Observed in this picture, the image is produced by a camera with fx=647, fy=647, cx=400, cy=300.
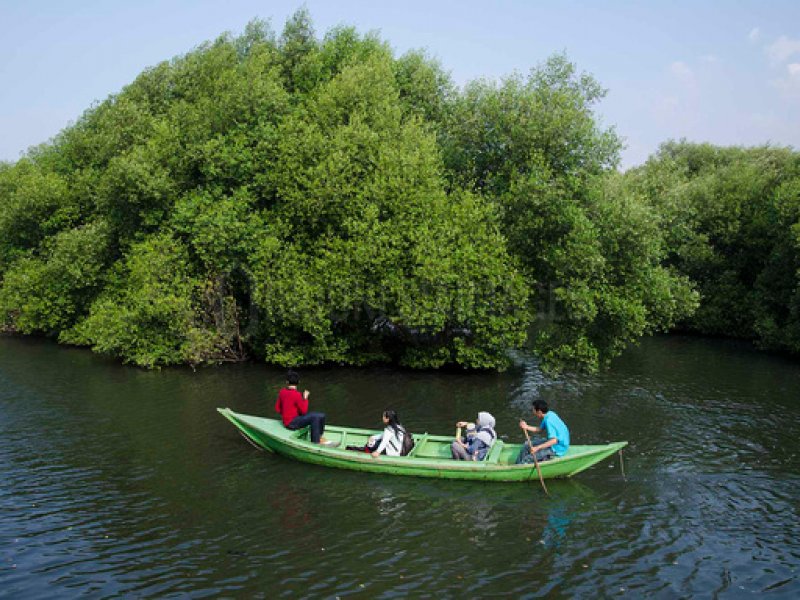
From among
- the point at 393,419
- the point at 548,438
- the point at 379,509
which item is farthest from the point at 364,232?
the point at 379,509

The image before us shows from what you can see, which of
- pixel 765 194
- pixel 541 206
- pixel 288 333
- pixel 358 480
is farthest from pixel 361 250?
pixel 765 194

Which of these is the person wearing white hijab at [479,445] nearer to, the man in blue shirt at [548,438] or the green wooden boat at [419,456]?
the green wooden boat at [419,456]

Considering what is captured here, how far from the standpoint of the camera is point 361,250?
3095 cm

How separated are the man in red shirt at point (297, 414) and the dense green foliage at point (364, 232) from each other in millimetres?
11044

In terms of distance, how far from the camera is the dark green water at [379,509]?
13.0 meters

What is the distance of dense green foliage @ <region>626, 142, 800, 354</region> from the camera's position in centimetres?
4144

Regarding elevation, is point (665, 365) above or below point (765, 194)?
below

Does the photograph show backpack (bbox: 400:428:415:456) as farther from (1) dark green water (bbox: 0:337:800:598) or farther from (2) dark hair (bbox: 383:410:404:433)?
(1) dark green water (bbox: 0:337:800:598)

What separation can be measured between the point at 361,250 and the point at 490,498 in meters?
16.3

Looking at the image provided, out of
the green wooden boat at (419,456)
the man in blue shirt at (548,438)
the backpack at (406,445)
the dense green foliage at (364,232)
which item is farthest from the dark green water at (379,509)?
the dense green foliage at (364,232)

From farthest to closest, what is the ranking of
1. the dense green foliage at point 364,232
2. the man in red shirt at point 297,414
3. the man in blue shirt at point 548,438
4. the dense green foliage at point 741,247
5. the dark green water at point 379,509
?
1. the dense green foliage at point 741,247
2. the dense green foliage at point 364,232
3. the man in red shirt at point 297,414
4. the man in blue shirt at point 548,438
5. the dark green water at point 379,509

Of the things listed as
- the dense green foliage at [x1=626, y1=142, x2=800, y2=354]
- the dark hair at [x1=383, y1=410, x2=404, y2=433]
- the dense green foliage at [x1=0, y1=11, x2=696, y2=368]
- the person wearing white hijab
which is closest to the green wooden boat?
the person wearing white hijab

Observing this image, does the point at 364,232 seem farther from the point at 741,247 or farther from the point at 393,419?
the point at 741,247

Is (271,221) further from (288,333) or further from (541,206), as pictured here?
(541,206)
